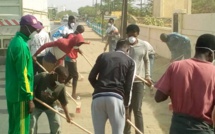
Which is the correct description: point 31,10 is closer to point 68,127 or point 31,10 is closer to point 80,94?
point 80,94

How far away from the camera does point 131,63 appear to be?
5.52 meters

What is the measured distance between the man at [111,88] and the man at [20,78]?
0.71 meters

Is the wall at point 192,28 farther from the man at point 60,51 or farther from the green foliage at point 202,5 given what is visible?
the green foliage at point 202,5

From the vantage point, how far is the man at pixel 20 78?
5215mm

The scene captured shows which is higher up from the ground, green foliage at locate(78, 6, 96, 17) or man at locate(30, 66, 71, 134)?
green foliage at locate(78, 6, 96, 17)

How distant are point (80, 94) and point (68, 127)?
349 cm

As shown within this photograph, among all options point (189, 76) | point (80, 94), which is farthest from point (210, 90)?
point (80, 94)

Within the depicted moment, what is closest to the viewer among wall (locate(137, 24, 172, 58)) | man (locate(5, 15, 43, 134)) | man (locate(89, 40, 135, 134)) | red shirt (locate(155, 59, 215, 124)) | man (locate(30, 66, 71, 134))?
red shirt (locate(155, 59, 215, 124))

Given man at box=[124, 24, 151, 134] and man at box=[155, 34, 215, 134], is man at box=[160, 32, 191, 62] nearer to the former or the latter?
man at box=[124, 24, 151, 134]

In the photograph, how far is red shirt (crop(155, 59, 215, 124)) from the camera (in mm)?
3971

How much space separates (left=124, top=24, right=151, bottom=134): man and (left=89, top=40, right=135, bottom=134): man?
1.41 m

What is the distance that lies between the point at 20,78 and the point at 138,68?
2.39m

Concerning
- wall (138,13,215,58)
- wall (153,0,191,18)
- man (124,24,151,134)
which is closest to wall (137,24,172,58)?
wall (138,13,215,58)

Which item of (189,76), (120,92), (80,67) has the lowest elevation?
(80,67)
